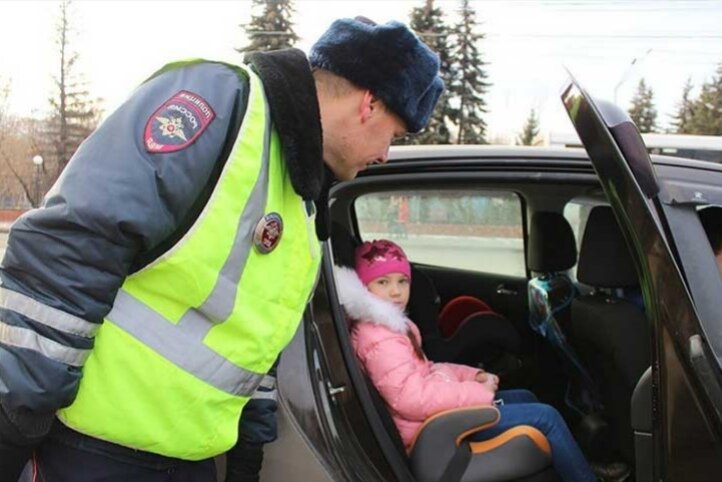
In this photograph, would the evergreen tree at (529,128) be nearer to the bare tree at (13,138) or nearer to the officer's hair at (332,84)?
the bare tree at (13,138)

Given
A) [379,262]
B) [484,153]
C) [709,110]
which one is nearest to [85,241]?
[484,153]

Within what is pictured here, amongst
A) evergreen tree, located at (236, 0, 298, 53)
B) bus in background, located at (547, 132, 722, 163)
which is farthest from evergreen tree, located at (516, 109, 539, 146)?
bus in background, located at (547, 132, 722, 163)

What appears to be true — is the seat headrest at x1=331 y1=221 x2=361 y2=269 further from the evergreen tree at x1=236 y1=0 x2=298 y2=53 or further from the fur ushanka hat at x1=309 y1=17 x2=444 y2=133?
the evergreen tree at x1=236 y1=0 x2=298 y2=53

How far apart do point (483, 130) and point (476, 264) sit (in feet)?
79.8

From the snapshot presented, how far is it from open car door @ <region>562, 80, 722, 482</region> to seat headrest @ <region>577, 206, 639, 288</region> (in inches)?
27.9

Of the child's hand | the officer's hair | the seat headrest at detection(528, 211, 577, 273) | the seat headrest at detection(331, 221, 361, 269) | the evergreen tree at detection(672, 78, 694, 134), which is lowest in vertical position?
the evergreen tree at detection(672, 78, 694, 134)

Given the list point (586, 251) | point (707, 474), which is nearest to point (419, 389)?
point (586, 251)

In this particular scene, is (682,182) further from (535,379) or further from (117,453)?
(535,379)

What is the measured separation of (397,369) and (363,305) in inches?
8.6

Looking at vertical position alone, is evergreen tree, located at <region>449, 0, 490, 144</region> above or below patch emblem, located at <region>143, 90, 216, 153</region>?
below

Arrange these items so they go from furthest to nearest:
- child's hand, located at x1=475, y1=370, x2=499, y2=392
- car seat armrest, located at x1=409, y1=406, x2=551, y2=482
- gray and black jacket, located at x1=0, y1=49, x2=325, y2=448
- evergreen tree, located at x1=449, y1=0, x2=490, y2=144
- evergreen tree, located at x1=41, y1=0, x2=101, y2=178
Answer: evergreen tree, located at x1=449, y1=0, x2=490, y2=144
evergreen tree, located at x1=41, y1=0, x2=101, y2=178
child's hand, located at x1=475, y1=370, x2=499, y2=392
car seat armrest, located at x1=409, y1=406, x2=551, y2=482
gray and black jacket, located at x1=0, y1=49, x2=325, y2=448

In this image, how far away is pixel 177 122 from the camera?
1102 mm

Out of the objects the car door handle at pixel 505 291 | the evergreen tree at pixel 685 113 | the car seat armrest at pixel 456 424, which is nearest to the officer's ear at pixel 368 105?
the car seat armrest at pixel 456 424

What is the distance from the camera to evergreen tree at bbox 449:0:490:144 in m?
26.6
